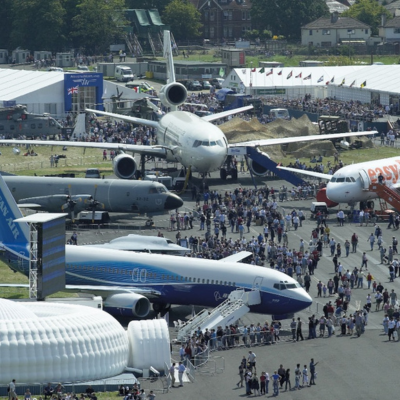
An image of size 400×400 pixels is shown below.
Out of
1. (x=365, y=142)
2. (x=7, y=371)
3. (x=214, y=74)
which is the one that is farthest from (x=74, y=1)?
(x=7, y=371)

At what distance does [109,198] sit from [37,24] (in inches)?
4272

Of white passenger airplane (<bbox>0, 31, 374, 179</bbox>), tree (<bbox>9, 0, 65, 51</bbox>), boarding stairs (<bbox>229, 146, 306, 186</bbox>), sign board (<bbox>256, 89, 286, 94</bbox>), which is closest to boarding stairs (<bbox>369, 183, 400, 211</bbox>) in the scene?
boarding stairs (<bbox>229, 146, 306, 186</bbox>)

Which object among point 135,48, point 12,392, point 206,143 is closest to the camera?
point 12,392

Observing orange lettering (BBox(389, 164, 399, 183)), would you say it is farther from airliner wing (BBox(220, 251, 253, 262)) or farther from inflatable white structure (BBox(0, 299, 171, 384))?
inflatable white structure (BBox(0, 299, 171, 384))

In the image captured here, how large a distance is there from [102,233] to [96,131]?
41.5m

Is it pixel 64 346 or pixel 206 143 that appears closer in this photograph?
pixel 64 346

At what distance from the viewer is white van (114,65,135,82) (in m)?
167

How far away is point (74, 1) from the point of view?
624ft

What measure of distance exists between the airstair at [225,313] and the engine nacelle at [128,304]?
2.40m

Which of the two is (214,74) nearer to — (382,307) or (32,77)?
(32,77)

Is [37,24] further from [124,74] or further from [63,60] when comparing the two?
[124,74]

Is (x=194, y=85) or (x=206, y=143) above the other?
(x=206, y=143)

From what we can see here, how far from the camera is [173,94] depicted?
101m

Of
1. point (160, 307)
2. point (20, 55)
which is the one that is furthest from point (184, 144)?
point (20, 55)
